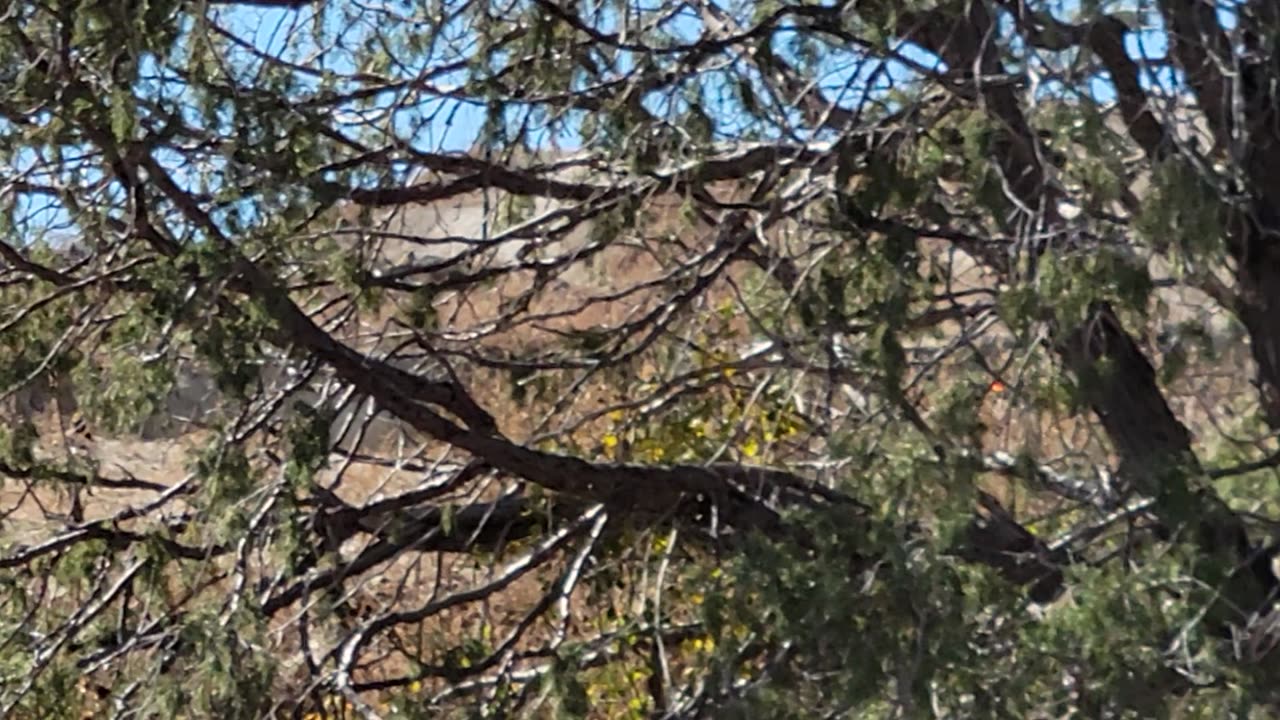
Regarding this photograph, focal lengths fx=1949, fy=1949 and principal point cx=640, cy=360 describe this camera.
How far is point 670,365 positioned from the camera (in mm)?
4617

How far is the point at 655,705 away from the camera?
429 centimetres

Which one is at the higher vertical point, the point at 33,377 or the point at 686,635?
the point at 33,377

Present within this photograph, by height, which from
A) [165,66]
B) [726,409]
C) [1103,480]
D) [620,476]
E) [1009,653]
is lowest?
[1009,653]

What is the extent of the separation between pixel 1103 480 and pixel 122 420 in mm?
1872

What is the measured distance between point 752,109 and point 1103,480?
3.29ft

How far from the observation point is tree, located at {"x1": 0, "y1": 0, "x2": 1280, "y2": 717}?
3.37 metres

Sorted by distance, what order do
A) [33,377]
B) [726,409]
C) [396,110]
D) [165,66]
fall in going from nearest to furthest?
[165,66] → [33,377] → [396,110] → [726,409]

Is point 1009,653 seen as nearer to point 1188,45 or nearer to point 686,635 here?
point 686,635

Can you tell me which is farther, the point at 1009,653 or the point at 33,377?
the point at 33,377

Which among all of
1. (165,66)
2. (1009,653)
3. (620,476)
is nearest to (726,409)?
(620,476)

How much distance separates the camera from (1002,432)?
143 inches

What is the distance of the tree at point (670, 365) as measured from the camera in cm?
337

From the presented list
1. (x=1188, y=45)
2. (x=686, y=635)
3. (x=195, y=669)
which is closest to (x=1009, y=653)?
(x=686, y=635)

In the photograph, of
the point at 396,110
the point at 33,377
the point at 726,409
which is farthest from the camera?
the point at 726,409
